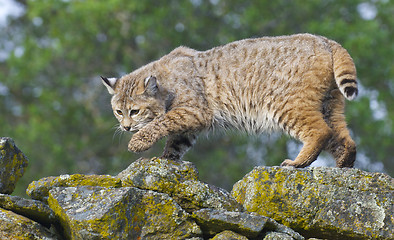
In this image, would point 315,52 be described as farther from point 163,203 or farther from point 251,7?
point 251,7

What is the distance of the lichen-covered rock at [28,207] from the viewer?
5398 mm

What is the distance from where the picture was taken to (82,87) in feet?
72.5

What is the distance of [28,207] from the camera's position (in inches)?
212

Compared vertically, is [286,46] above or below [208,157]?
below

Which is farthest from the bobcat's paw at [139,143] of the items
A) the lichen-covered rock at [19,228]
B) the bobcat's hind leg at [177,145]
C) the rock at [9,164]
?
the lichen-covered rock at [19,228]

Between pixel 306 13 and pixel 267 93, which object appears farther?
pixel 306 13

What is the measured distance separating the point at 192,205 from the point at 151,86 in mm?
2349

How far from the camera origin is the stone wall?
5.34 m

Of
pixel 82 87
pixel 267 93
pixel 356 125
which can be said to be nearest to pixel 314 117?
pixel 267 93

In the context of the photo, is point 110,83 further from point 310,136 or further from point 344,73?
point 344,73

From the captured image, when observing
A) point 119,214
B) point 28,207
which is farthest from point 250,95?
point 28,207

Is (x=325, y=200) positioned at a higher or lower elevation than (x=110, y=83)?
lower

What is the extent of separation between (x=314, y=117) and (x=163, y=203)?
99.6 inches

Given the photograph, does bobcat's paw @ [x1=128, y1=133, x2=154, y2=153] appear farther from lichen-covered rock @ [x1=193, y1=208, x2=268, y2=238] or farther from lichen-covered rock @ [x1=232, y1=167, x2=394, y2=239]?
lichen-covered rock @ [x1=193, y1=208, x2=268, y2=238]
